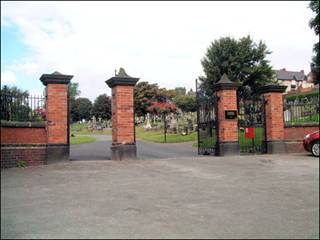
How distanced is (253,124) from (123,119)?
16.1ft

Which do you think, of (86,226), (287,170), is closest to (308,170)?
(287,170)

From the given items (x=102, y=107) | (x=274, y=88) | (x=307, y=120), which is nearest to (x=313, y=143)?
(x=307, y=120)

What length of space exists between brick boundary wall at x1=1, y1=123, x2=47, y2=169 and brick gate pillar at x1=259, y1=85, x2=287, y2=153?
728 centimetres

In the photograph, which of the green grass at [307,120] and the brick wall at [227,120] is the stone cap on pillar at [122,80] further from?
the green grass at [307,120]

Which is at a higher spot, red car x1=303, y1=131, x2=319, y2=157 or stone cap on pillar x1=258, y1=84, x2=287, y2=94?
stone cap on pillar x1=258, y1=84, x2=287, y2=94

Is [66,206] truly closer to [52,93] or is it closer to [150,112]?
[52,93]

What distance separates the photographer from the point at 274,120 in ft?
40.1

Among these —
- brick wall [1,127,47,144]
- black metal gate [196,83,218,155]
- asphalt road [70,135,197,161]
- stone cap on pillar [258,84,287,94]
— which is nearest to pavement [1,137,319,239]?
brick wall [1,127,47,144]

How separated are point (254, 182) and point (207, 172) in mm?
1513

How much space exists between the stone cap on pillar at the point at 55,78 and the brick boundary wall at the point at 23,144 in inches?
46.5

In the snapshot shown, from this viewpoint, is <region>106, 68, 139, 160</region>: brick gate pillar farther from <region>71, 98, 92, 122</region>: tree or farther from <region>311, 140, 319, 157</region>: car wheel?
<region>71, 98, 92, 122</region>: tree

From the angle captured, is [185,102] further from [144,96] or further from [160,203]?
[160,203]

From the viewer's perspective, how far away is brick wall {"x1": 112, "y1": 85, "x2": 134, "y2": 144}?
33.7 feet

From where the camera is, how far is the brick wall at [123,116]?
33.7 feet
